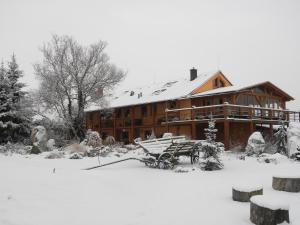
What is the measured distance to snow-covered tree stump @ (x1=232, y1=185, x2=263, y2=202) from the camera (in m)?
6.45

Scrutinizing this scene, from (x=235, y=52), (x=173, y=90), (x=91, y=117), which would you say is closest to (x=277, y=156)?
(x=173, y=90)

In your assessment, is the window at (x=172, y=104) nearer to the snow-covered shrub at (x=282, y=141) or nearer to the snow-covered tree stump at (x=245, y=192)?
Result: the snow-covered shrub at (x=282, y=141)

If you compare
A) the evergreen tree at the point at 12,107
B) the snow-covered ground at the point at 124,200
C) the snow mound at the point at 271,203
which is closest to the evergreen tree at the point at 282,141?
the snow-covered ground at the point at 124,200

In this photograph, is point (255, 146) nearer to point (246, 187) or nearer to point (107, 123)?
point (246, 187)

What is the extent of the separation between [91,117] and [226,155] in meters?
25.9

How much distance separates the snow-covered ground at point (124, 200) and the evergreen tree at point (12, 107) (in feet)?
62.5

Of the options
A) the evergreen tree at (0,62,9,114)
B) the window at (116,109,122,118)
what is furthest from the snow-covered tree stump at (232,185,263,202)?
the window at (116,109,122,118)

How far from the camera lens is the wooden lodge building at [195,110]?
25203mm

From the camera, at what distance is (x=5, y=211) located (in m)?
5.19

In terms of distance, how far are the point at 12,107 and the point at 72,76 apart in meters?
6.22

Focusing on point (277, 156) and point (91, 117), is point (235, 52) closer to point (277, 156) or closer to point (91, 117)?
point (91, 117)

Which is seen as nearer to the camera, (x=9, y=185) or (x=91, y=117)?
(x=9, y=185)

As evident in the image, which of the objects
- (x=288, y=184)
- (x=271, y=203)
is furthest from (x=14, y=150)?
(x=271, y=203)

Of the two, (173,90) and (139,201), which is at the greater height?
(173,90)
